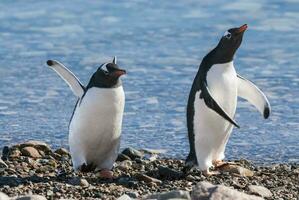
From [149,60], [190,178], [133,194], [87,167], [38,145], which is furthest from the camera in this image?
[149,60]

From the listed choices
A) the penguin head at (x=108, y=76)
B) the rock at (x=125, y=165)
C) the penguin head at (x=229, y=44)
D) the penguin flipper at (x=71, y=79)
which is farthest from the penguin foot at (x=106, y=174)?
the penguin head at (x=229, y=44)

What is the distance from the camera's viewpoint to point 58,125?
10.1m

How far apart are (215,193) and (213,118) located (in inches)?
75.4

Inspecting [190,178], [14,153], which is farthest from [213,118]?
[14,153]

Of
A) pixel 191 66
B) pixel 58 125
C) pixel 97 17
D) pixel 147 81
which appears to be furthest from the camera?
pixel 97 17

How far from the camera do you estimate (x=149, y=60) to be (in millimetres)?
12617

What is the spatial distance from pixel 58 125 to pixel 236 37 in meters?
2.31

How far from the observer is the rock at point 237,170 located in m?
8.02

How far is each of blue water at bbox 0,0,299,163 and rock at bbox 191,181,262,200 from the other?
8.84 ft

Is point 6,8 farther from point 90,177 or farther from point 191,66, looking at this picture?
point 90,177

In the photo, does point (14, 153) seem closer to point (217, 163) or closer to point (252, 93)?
point (217, 163)

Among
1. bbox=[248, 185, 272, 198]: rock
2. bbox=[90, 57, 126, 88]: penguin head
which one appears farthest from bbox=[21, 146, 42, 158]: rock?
bbox=[248, 185, 272, 198]: rock

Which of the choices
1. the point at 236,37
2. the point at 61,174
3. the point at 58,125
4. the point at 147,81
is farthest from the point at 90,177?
the point at 147,81

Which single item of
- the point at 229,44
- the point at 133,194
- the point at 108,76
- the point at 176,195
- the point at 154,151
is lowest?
the point at 154,151
